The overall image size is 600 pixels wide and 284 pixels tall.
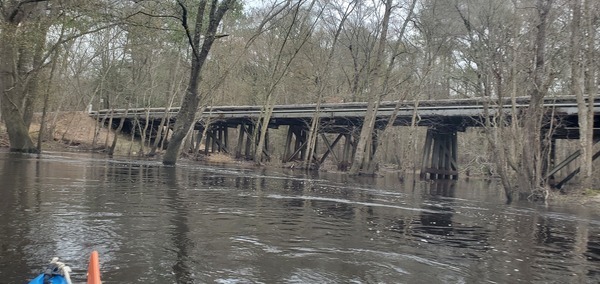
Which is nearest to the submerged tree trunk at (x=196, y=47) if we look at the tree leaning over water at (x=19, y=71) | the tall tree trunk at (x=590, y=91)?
the tree leaning over water at (x=19, y=71)

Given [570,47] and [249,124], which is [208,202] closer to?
[570,47]

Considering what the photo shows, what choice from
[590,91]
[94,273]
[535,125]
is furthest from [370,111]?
[94,273]

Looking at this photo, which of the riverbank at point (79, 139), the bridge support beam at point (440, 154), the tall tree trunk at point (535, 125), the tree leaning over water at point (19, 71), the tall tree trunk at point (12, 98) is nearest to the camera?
the tall tree trunk at point (535, 125)

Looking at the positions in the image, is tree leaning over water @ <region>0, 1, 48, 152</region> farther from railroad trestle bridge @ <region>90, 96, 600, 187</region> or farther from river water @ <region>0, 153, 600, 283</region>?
railroad trestle bridge @ <region>90, 96, 600, 187</region>

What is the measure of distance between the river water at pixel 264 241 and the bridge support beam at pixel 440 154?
936 inches

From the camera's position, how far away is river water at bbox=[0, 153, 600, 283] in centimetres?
517

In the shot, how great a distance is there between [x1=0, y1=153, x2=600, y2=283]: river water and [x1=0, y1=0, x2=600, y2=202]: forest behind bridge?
8592mm

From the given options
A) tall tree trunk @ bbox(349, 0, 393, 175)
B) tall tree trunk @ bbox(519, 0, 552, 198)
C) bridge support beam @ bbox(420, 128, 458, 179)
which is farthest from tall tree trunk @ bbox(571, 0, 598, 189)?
bridge support beam @ bbox(420, 128, 458, 179)

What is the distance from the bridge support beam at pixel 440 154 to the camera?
3538cm

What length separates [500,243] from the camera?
26.8 feet

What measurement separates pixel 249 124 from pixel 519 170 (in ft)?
97.9

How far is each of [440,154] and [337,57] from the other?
1399 cm

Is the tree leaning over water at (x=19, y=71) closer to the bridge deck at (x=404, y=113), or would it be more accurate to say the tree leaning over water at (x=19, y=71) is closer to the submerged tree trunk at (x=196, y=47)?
the submerged tree trunk at (x=196, y=47)

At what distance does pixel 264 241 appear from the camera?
6758 millimetres
